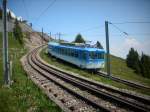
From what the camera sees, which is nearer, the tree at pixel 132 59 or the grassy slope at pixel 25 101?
the grassy slope at pixel 25 101

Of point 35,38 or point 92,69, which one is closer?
point 92,69

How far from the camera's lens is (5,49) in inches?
661

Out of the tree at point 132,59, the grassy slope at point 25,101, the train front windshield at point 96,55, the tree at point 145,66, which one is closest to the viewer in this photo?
the grassy slope at point 25,101

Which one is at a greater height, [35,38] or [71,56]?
[35,38]

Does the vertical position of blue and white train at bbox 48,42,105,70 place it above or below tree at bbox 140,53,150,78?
above

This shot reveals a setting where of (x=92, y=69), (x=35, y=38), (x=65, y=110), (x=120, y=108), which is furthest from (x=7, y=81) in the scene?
(x=35, y=38)

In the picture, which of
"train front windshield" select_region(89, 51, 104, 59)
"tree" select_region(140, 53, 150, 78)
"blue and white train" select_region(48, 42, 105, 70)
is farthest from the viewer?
"tree" select_region(140, 53, 150, 78)

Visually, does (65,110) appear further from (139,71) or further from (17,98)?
(139,71)

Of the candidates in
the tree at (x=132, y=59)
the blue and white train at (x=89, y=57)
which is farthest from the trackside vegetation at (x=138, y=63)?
the blue and white train at (x=89, y=57)

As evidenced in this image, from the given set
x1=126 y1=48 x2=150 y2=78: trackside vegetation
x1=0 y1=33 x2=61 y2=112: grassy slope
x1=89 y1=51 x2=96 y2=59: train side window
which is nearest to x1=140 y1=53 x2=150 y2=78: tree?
x1=126 y1=48 x2=150 y2=78: trackside vegetation

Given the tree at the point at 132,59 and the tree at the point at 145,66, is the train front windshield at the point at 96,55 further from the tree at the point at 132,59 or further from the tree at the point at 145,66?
the tree at the point at 132,59

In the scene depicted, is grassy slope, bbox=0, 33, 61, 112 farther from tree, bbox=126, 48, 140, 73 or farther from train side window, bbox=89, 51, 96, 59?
tree, bbox=126, 48, 140, 73

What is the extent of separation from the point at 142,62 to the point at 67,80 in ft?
168

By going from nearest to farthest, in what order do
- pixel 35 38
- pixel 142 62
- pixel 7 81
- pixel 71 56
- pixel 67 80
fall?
1. pixel 7 81
2. pixel 67 80
3. pixel 71 56
4. pixel 142 62
5. pixel 35 38
